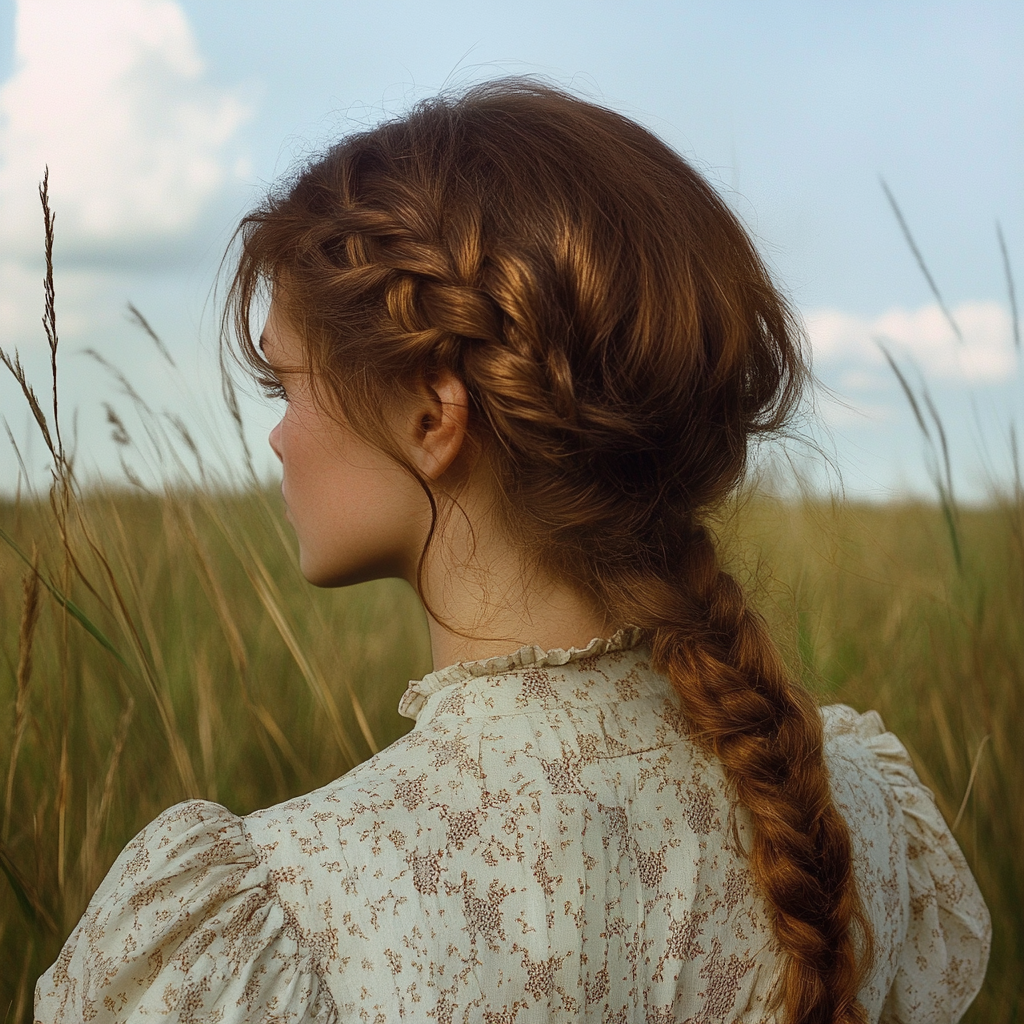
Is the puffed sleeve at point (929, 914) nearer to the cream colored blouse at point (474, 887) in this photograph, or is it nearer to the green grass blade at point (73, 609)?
the cream colored blouse at point (474, 887)

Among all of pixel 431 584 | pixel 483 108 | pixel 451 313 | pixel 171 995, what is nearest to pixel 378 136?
pixel 483 108

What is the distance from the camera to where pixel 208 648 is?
1467 millimetres

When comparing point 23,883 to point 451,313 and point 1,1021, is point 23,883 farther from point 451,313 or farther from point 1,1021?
point 451,313

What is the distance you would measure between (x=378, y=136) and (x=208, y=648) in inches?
32.1

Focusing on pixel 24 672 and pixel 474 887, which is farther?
pixel 24 672

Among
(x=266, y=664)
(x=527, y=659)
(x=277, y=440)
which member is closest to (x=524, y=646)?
(x=527, y=659)

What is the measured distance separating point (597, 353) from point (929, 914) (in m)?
0.93

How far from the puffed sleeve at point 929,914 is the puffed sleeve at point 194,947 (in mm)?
808

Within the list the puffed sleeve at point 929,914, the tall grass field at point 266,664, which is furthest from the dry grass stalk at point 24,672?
the puffed sleeve at point 929,914

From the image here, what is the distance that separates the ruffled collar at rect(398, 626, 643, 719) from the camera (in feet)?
2.98

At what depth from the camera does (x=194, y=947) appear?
2.55 ft

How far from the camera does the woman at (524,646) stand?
78 centimetres

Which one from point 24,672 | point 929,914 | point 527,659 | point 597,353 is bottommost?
point 929,914

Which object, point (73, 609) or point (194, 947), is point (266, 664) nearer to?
point (73, 609)
